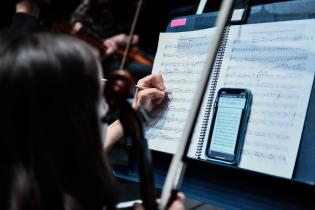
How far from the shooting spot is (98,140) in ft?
2.07

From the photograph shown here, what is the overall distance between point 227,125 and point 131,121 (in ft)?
0.75

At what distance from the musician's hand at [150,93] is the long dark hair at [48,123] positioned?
12.3 inches

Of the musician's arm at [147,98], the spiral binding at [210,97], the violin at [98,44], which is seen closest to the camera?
the spiral binding at [210,97]

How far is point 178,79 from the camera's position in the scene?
939mm

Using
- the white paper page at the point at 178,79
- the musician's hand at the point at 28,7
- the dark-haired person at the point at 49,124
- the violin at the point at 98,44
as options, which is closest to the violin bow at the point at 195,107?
the dark-haired person at the point at 49,124

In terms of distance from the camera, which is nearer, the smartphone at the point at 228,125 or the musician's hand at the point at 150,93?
the smartphone at the point at 228,125

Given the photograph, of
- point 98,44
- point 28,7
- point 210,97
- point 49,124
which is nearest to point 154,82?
point 210,97

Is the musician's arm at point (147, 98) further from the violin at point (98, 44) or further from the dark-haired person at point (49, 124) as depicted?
the violin at point (98, 44)

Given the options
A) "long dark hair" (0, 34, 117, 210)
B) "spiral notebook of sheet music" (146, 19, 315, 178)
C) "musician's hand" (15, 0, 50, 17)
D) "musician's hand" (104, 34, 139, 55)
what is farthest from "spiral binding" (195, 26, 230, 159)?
"musician's hand" (104, 34, 139, 55)

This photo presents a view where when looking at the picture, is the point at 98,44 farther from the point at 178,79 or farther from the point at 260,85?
the point at 260,85

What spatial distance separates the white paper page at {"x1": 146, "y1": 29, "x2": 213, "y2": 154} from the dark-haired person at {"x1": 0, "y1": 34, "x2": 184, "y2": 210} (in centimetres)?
29

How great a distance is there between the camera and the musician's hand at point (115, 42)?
8.26ft

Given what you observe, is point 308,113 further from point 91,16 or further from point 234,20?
point 91,16

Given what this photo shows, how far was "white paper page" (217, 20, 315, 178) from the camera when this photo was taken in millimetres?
708
